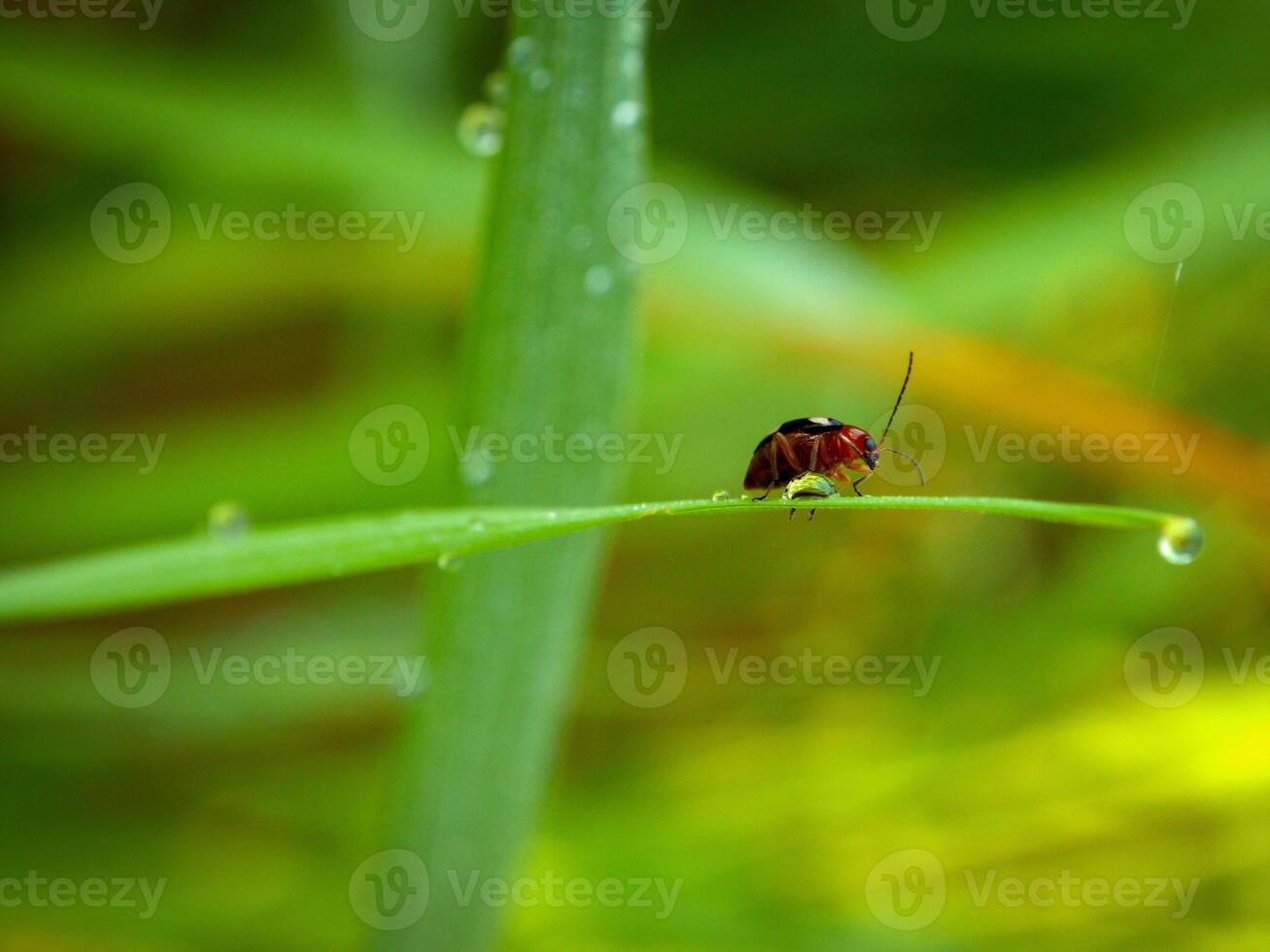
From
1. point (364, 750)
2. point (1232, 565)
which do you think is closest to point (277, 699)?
point (364, 750)

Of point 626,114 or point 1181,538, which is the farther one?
point 626,114

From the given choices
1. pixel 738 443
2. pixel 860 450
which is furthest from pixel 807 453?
pixel 738 443

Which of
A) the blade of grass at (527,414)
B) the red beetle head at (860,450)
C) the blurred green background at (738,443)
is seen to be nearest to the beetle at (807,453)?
the red beetle head at (860,450)

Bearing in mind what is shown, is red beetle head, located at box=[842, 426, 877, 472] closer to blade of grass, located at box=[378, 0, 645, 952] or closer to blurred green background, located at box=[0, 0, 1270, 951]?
blade of grass, located at box=[378, 0, 645, 952]

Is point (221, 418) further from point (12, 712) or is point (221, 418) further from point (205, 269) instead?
point (12, 712)

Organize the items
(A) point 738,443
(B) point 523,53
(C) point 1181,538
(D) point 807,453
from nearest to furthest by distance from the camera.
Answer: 1. (C) point 1181,538
2. (B) point 523,53
3. (D) point 807,453
4. (A) point 738,443

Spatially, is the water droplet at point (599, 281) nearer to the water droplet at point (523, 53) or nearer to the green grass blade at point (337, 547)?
the water droplet at point (523, 53)

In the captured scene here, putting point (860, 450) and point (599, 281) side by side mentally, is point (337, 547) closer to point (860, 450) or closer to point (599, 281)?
point (599, 281)
